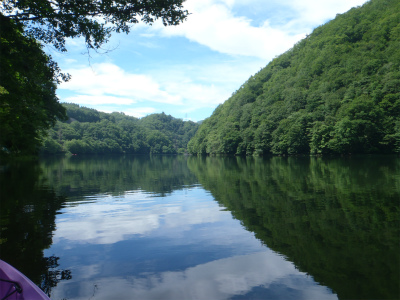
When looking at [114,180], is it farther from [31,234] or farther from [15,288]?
[15,288]

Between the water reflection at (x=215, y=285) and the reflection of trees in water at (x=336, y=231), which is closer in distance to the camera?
the water reflection at (x=215, y=285)

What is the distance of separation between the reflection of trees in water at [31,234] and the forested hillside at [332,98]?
61.2 m

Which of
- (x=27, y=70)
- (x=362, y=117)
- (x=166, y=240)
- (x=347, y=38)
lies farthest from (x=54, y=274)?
(x=347, y=38)

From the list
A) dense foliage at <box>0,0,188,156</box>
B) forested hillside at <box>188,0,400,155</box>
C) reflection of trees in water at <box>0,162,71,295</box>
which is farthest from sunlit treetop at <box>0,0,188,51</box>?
forested hillside at <box>188,0,400,155</box>

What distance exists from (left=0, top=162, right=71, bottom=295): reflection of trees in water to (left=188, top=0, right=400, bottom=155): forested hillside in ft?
201

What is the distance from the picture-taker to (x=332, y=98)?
77.0 metres

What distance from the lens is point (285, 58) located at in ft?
449

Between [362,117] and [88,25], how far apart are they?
210 feet

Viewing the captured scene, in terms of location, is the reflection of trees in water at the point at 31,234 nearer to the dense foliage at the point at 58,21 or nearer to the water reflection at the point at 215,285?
the water reflection at the point at 215,285

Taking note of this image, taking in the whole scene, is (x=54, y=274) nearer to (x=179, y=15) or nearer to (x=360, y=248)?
(x=360, y=248)

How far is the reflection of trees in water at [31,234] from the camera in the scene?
609cm

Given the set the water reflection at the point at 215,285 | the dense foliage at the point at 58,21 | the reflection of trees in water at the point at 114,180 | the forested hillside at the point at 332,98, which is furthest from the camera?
the forested hillside at the point at 332,98

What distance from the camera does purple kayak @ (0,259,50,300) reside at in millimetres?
3605

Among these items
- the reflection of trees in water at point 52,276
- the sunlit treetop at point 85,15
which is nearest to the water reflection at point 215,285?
the reflection of trees in water at point 52,276
